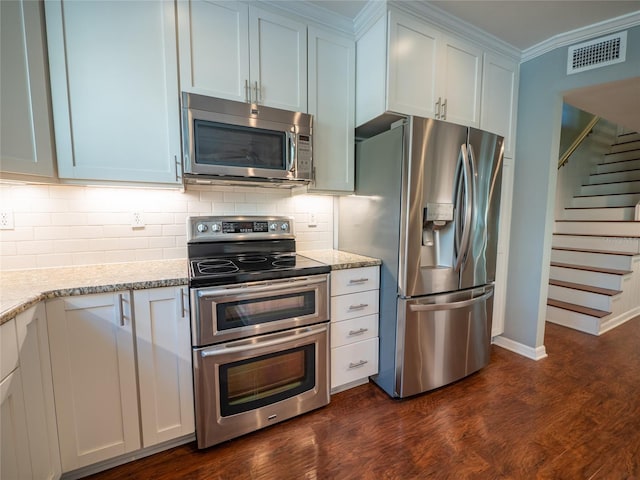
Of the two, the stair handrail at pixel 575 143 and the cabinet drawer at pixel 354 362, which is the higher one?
the stair handrail at pixel 575 143

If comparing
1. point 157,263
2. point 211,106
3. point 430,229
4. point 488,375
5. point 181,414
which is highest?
point 211,106

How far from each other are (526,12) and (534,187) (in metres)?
1.26

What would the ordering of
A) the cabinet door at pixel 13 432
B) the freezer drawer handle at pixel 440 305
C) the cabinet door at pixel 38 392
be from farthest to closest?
the freezer drawer handle at pixel 440 305
the cabinet door at pixel 38 392
the cabinet door at pixel 13 432

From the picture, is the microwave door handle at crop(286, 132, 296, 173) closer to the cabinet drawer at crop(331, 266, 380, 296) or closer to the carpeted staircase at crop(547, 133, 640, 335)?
the cabinet drawer at crop(331, 266, 380, 296)

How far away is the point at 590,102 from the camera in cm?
230

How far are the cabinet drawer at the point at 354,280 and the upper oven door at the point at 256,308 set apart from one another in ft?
0.38

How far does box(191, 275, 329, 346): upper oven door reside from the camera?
52.8 inches

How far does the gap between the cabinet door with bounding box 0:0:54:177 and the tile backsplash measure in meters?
0.37

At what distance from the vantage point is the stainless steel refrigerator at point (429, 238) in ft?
5.57

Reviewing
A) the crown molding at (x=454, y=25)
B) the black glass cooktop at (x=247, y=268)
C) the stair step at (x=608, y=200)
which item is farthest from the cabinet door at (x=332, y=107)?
→ the stair step at (x=608, y=200)

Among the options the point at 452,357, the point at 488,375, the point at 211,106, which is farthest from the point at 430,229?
the point at 211,106

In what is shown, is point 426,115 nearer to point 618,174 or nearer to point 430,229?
point 430,229

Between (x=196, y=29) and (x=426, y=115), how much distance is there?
1513 mm

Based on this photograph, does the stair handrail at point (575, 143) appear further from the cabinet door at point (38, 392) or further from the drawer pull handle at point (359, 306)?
the cabinet door at point (38, 392)
